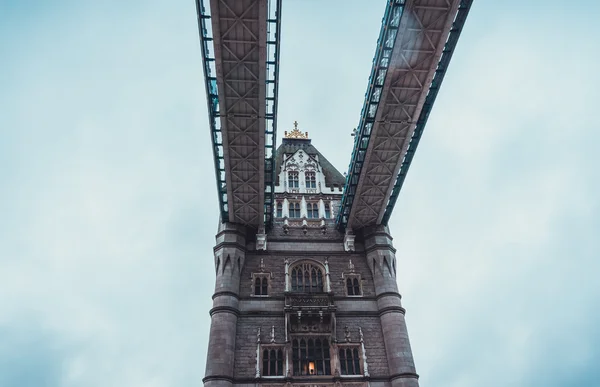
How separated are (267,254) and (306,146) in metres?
15.8

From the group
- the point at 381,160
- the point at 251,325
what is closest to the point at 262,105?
the point at 381,160

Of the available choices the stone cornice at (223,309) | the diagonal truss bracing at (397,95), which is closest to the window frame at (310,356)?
the stone cornice at (223,309)

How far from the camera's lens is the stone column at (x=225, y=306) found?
92.8ft

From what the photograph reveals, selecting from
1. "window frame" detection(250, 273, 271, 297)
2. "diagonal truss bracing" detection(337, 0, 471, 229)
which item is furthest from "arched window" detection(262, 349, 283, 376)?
"diagonal truss bracing" detection(337, 0, 471, 229)

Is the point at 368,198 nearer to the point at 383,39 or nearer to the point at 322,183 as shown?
the point at 322,183

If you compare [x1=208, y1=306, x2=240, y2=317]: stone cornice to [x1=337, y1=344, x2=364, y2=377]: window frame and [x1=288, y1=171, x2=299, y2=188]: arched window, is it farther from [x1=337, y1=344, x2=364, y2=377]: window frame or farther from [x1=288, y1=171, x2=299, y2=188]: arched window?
[x1=288, y1=171, x2=299, y2=188]: arched window

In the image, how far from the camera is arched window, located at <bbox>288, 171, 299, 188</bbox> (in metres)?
41.9

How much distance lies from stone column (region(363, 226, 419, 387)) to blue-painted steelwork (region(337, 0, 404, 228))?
3.55 meters

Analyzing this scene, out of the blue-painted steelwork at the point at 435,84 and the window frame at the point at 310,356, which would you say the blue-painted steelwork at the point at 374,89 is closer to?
the blue-painted steelwork at the point at 435,84

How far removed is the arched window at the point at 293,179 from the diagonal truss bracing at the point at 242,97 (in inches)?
248

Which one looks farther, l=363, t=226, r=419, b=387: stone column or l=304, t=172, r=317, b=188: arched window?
l=304, t=172, r=317, b=188: arched window

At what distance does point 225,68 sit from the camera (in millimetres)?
24953

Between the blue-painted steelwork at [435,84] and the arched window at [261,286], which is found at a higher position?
the blue-painted steelwork at [435,84]

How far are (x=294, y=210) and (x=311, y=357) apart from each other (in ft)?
44.9
